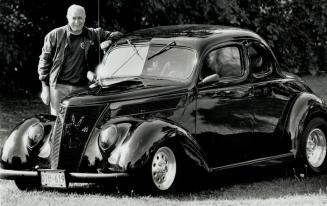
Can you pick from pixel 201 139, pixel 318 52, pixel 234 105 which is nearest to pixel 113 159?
pixel 201 139

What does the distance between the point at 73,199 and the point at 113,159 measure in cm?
57

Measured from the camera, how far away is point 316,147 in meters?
10.1

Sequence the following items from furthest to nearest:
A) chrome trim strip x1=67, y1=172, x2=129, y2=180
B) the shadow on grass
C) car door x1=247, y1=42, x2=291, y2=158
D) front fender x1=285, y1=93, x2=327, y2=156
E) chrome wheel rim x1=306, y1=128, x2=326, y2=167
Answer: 1. chrome wheel rim x1=306, y1=128, x2=326, y2=167
2. front fender x1=285, y1=93, x2=327, y2=156
3. car door x1=247, y1=42, x2=291, y2=158
4. the shadow on grass
5. chrome trim strip x1=67, y1=172, x2=129, y2=180

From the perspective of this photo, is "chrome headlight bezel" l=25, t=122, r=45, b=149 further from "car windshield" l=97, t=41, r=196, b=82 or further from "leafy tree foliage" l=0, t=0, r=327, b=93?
"leafy tree foliage" l=0, t=0, r=327, b=93

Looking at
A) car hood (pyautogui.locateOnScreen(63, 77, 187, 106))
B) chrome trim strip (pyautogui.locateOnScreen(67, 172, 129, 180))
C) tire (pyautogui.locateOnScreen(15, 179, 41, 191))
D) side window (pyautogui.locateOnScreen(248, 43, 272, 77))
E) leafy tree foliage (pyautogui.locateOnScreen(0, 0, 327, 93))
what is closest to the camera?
chrome trim strip (pyautogui.locateOnScreen(67, 172, 129, 180))

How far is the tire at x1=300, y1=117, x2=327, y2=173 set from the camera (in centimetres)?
978

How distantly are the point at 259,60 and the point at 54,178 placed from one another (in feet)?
10.1

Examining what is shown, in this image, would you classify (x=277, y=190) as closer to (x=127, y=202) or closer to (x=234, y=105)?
(x=234, y=105)

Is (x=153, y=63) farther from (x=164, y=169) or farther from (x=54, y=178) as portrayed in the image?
(x=54, y=178)

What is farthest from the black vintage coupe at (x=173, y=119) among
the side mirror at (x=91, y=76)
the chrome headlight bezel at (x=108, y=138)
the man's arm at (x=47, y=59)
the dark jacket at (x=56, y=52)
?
the man's arm at (x=47, y=59)

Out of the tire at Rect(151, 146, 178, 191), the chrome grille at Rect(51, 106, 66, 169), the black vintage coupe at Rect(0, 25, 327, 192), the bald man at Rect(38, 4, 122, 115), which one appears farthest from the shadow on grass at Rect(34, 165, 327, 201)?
the bald man at Rect(38, 4, 122, 115)

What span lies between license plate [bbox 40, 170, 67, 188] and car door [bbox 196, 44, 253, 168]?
155 centimetres

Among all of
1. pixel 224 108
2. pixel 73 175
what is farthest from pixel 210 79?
pixel 73 175

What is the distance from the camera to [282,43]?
68.9ft
